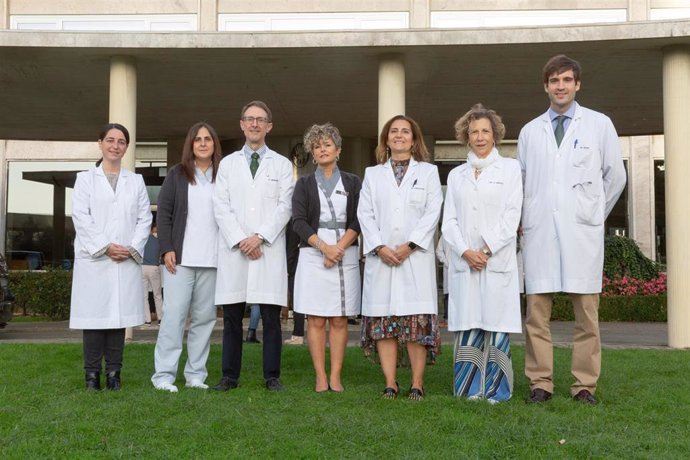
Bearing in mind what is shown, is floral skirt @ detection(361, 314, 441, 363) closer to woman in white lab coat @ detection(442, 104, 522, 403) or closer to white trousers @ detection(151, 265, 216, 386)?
woman in white lab coat @ detection(442, 104, 522, 403)

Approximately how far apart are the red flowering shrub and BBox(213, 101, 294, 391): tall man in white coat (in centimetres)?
1147

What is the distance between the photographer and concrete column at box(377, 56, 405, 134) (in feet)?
32.0

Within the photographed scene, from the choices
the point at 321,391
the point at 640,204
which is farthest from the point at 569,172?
the point at 640,204

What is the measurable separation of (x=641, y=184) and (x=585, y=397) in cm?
1869

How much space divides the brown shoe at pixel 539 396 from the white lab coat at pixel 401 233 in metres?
0.90

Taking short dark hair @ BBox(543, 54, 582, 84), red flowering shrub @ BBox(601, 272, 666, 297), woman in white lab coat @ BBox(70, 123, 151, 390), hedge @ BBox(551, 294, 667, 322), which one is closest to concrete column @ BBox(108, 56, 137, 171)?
woman in white lab coat @ BBox(70, 123, 151, 390)

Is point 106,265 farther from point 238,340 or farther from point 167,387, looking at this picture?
point 238,340

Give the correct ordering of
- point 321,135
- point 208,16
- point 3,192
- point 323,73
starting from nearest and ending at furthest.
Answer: point 321,135 → point 323,73 → point 208,16 → point 3,192

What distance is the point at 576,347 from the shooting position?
18.3 ft

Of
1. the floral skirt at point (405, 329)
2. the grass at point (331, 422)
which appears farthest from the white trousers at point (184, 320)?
the floral skirt at point (405, 329)

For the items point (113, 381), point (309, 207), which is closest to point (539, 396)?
point (309, 207)

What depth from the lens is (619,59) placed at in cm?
988

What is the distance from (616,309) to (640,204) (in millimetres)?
8292

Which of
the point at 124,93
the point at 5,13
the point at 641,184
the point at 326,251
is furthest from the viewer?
the point at 641,184
